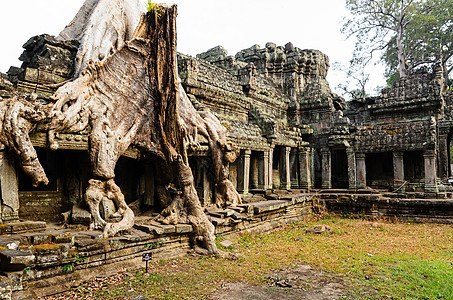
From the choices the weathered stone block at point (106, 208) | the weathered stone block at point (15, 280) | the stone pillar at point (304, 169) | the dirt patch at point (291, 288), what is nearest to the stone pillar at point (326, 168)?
the stone pillar at point (304, 169)

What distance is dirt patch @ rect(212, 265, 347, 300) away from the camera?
5285mm

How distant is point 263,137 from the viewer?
1291 cm

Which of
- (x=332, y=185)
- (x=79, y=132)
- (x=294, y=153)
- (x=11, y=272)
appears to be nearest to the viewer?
(x=11, y=272)

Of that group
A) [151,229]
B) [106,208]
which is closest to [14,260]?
[106,208]

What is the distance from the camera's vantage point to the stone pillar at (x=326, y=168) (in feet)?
50.8

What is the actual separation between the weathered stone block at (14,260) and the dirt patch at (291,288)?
109 inches

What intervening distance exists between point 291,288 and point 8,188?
5.36 meters

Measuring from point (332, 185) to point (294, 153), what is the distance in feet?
9.62

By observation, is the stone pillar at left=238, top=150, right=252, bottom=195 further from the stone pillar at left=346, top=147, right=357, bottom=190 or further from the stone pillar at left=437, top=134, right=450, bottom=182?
the stone pillar at left=437, top=134, right=450, bottom=182

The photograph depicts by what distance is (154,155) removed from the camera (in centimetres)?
819

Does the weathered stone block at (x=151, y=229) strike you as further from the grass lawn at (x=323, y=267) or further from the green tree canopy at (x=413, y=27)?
the green tree canopy at (x=413, y=27)

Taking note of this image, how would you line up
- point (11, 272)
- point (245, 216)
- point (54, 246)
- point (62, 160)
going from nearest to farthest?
1. point (11, 272)
2. point (54, 246)
3. point (62, 160)
4. point (245, 216)

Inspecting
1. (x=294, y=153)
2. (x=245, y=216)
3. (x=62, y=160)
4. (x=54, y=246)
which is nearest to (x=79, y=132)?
(x=62, y=160)

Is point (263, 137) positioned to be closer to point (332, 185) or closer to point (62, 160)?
point (332, 185)
